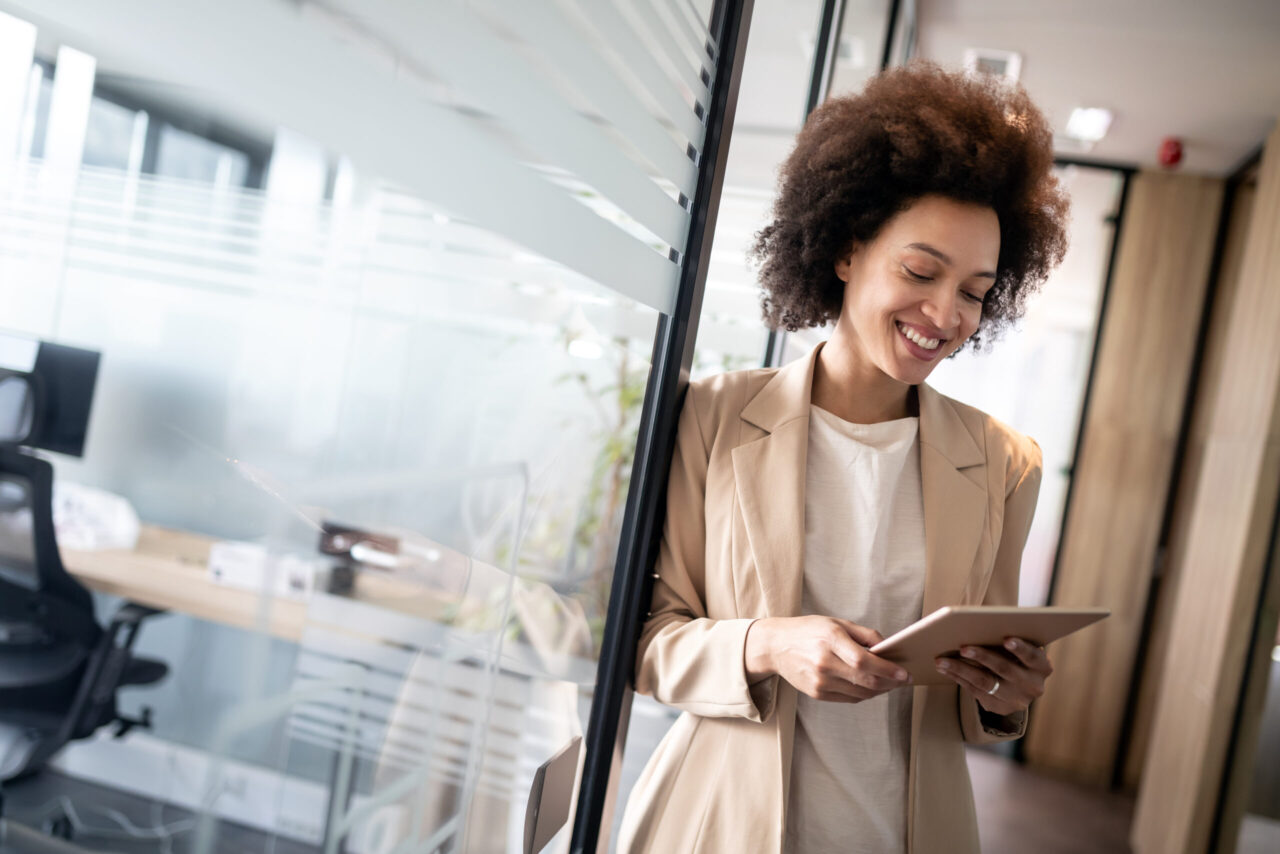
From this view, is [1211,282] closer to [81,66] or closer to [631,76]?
[631,76]

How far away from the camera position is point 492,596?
0.86m

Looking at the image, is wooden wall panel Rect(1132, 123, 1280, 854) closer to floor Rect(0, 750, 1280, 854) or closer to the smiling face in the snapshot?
floor Rect(0, 750, 1280, 854)

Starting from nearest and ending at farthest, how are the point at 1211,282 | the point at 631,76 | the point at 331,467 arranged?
the point at 331,467 → the point at 631,76 → the point at 1211,282

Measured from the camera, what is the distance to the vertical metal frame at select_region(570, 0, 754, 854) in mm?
1268

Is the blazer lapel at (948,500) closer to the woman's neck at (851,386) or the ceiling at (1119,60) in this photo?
the woman's neck at (851,386)

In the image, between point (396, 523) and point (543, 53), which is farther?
point (543, 53)

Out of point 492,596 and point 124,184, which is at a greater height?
point 124,184

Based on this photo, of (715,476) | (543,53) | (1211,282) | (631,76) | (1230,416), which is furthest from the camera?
(1211,282)

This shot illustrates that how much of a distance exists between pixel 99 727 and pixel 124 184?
242 mm

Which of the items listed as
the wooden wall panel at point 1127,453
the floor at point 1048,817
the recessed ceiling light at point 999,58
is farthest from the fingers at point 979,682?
the wooden wall panel at point 1127,453

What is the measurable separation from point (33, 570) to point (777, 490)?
990mm

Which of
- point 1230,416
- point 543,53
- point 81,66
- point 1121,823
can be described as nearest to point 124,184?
point 81,66

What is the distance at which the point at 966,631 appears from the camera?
1004mm

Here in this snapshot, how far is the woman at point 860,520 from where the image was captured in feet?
3.94
